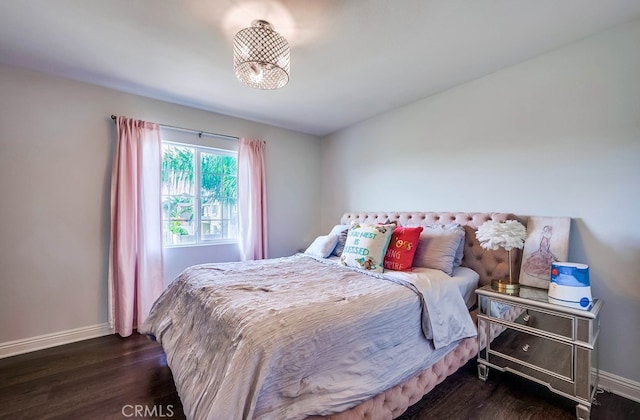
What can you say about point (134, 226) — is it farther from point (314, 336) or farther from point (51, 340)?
point (314, 336)

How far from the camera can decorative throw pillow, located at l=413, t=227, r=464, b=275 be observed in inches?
83.2

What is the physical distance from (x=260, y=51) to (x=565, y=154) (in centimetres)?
229

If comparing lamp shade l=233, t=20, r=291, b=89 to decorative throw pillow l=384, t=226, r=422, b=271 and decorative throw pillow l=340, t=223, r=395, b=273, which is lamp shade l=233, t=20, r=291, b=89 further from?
decorative throw pillow l=384, t=226, r=422, b=271

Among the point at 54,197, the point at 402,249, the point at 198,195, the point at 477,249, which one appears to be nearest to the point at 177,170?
the point at 198,195

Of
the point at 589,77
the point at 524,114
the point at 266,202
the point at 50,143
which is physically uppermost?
the point at 589,77

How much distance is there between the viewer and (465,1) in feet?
4.98

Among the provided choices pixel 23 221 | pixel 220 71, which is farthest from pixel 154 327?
pixel 220 71

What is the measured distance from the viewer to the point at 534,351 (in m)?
1.69

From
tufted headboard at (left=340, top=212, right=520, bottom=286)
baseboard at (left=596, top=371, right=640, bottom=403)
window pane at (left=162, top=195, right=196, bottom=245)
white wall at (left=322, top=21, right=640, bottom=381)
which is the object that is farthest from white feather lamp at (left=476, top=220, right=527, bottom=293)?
window pane at (left=162, top=195, right=196, bottom=245)

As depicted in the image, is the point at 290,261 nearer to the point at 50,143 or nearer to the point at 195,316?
the point at 195,316

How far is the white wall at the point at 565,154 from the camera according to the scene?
1.70 m

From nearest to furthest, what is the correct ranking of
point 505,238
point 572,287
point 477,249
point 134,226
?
1. point 572,287
2. point 505,238
3. point 477,249
4. point 134,226

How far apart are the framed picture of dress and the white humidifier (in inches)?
10.7

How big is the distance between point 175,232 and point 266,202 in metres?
1.15
